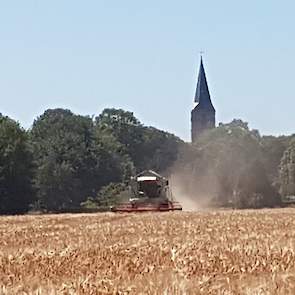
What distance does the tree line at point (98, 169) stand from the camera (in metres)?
84.9

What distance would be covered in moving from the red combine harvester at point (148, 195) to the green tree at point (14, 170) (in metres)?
17.6

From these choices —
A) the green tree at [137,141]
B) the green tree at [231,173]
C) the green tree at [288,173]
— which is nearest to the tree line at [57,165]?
the green tree at [137,141]

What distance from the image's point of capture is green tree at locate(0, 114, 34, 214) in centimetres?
8154

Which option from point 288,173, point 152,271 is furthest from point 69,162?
point 152,271

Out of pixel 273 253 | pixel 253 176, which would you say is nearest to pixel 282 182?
pixel 253 176

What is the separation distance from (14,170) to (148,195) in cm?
2097

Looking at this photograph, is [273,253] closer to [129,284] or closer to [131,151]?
[129,284]

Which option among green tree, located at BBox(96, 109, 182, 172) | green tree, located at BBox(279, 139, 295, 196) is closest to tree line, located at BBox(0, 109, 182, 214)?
green tree, located at BBox(96, 109, 182, 172)

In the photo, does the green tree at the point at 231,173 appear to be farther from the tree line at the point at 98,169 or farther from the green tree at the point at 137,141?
the green tree at the point at 137,141

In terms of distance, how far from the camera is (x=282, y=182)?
114875mm

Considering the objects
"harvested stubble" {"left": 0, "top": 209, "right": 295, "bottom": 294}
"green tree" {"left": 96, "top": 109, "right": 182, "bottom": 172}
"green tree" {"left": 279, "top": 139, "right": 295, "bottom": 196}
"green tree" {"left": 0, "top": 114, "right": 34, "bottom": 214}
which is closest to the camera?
"harvested stubble" {"left": 0, "top": 209, "right": 295, "bottom": 294}

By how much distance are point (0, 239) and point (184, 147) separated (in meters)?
129

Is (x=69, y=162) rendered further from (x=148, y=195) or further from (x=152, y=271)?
(x=152, y=271)

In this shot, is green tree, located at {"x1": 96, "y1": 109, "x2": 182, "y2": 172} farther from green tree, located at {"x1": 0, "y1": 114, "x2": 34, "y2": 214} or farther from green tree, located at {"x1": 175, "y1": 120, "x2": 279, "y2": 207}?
green tree, located at {"x1": 0, "y1": 114, "x2": 34, "y2": 214}
